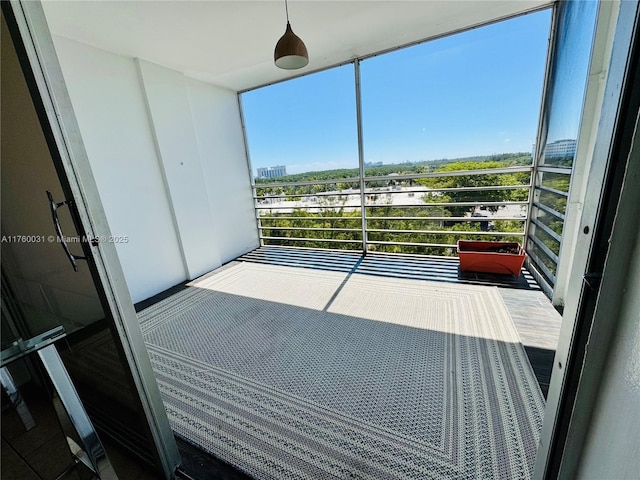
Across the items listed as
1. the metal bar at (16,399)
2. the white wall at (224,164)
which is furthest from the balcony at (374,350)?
the white wall at (224,164)

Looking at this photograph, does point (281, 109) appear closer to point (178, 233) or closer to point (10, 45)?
point (178, 233)

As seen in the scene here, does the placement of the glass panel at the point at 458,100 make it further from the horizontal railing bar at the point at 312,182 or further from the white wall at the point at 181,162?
the white wall at the point at 181,162

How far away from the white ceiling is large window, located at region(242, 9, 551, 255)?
11.5 inches

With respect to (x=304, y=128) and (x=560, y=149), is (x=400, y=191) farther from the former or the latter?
(x=304, y=128)

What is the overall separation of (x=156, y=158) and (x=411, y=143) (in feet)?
9.79

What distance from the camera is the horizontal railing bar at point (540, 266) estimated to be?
2363mm

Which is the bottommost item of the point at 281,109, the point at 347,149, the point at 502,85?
the point at 347,149

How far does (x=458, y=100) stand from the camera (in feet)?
9.51

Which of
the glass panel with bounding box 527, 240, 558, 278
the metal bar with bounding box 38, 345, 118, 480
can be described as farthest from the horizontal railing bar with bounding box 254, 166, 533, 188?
the metal bar with bounding box 38, 345, 118, 480

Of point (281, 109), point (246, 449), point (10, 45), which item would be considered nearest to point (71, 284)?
point (10, 45)

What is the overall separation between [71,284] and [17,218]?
0.35 metres

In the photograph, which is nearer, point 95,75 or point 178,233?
point 95,75

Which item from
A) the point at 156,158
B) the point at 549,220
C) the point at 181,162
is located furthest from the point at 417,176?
the point at 156,158

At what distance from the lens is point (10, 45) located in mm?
760
